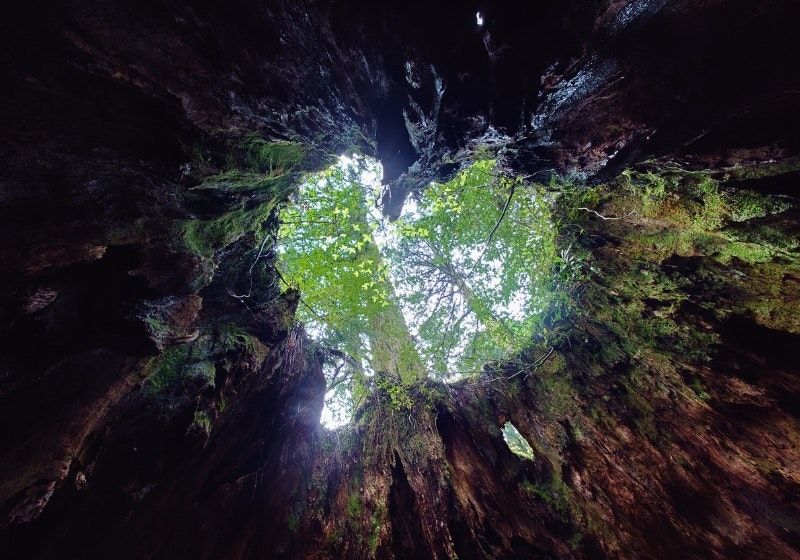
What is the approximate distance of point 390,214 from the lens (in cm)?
755

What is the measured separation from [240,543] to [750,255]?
9.68 metres

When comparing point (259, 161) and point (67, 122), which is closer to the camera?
point (67, 122)

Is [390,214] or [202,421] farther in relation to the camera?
[390,214]

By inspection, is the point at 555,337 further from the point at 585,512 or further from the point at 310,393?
the point at 310,393

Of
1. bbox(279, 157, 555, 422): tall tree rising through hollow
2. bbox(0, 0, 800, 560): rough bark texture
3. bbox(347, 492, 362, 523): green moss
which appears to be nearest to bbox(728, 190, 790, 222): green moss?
bbox(0, 0, 800, 560): rough bark texture

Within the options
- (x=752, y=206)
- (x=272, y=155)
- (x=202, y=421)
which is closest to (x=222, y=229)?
(x=272, y=155)

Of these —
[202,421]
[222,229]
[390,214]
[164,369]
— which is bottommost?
[202,421]

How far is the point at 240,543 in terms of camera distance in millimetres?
5934

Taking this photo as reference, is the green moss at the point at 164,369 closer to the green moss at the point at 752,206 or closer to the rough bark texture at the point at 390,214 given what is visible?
the rough bark texture at the point at 390,214

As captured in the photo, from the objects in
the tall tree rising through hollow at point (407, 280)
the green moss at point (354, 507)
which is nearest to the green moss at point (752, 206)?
the tall tree rising through hollow at point (407, 280)

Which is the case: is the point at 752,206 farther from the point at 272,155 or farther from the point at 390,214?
the point at 272,155

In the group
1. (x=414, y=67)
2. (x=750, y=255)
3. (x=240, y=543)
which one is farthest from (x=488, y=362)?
(x=414, y=67)

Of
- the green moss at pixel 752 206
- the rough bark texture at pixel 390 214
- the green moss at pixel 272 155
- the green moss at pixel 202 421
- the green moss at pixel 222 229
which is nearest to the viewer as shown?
the rough bark texture at pixel 390 214

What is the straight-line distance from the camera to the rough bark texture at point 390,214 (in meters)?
2.73
